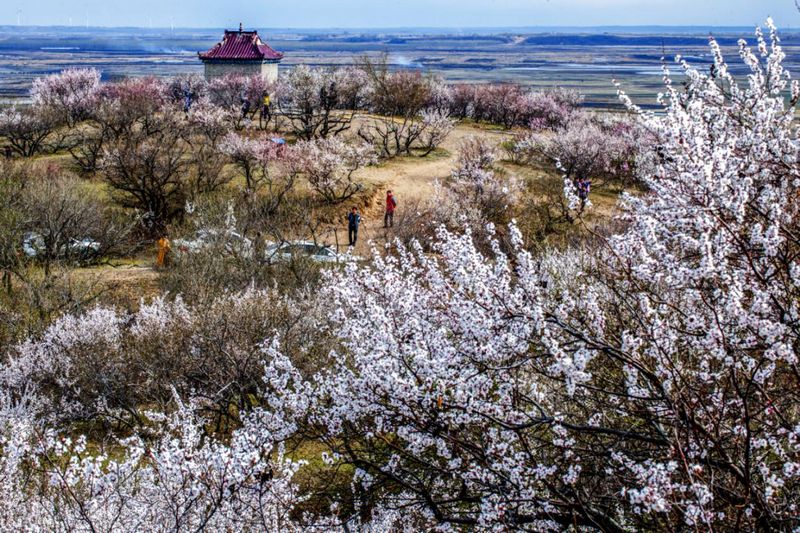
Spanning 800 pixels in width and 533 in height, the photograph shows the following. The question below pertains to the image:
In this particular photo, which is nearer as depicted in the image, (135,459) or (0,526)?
(135,459)

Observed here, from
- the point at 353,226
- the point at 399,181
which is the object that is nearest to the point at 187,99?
the point at 399,181

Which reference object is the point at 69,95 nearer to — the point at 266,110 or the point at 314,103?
the point at 266,110

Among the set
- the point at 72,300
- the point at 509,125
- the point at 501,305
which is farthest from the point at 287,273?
the point at 509,125

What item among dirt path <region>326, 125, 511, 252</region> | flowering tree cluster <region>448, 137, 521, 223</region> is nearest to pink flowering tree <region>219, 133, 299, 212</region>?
dirt path <region>326, 125, 511, 252</region>

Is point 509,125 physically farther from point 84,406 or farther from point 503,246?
point 84,406

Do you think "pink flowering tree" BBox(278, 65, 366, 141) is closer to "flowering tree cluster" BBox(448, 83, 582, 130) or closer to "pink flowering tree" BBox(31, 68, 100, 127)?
"pink flowering tree" BBox(31, 68, 100, 127)
